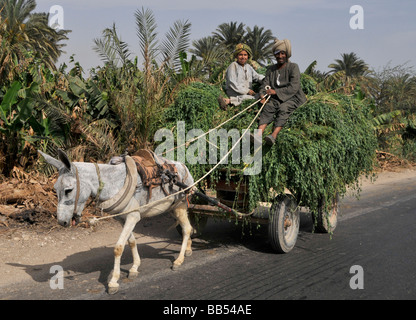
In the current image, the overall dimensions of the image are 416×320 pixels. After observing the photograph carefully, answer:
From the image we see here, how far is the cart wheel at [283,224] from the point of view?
564cm

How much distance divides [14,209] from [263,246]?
14.4ft

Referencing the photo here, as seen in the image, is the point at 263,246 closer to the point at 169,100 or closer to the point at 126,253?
the point at 126,253

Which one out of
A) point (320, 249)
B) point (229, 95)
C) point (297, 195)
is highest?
point (229, 95)

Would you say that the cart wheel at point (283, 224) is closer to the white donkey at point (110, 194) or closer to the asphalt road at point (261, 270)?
the asphalt road at point (261, 270)

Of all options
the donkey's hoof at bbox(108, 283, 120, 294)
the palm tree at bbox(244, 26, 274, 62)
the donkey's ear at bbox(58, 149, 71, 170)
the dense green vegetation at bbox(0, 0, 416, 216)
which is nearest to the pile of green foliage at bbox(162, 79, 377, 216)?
the dense green vegetation at bbox(0, 0, 416, 216)

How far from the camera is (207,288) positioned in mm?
4559

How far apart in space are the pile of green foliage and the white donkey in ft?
3.40

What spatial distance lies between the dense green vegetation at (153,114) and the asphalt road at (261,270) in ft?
2.87

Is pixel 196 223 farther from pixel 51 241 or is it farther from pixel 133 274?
pixel 51 241

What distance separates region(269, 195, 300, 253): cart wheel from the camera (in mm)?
5637

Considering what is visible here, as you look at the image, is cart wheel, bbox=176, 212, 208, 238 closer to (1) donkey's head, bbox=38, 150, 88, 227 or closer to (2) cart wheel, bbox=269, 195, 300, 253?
(2) cart wheel, bbox=269, 195, 300, 253

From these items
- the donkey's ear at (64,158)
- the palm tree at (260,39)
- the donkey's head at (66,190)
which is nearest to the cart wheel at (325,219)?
the donkey's head at (66,190)
